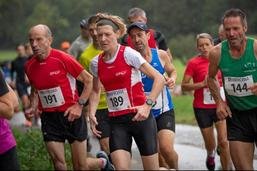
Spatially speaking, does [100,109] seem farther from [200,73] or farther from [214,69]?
[214,69]

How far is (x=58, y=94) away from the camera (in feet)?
27.6

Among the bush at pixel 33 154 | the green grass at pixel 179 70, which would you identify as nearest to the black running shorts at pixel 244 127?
the bush at pixel 33 154

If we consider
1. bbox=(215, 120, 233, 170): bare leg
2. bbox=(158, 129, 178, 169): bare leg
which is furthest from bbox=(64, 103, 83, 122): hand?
bbox=(215, 120, 233, 170): bare leg

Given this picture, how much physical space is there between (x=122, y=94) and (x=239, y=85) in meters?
1.25

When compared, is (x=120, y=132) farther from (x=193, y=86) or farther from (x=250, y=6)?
(x=250, y=6)

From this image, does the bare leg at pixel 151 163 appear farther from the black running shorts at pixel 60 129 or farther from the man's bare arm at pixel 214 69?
the black running shorts at pixel 60 129

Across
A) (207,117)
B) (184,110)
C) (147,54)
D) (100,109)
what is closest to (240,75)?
(147,54)

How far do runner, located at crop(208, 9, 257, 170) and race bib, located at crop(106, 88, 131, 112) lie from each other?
3.29 feet

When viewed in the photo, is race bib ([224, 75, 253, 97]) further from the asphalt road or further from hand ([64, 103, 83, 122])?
the asphalt road

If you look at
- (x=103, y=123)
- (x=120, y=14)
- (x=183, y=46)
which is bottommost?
(x=103, y=123)

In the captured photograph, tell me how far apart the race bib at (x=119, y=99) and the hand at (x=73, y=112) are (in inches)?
40.3

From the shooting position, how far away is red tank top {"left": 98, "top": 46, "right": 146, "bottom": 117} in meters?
7.25

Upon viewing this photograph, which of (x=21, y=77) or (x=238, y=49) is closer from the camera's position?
(x=238, y=49)

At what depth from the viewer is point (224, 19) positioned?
Result: 6934mm
